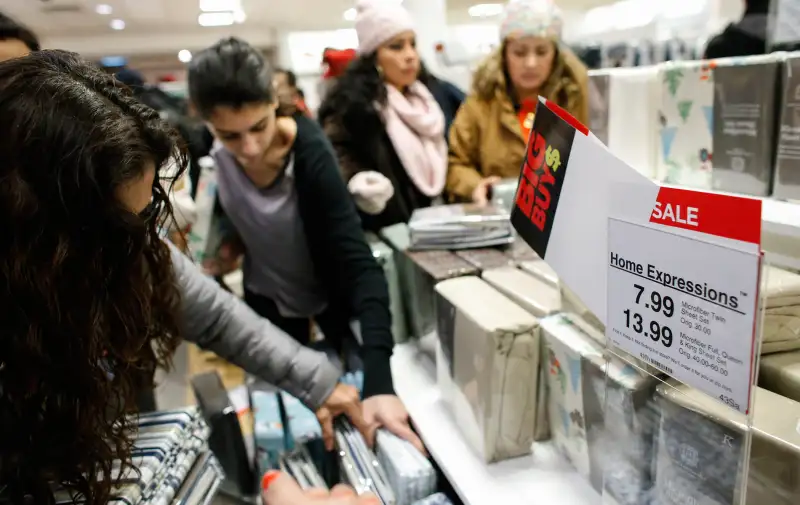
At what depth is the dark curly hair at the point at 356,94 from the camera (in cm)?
185

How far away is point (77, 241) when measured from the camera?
2.15 ft

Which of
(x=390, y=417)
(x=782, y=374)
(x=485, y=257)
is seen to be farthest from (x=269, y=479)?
(x=782, y=374)

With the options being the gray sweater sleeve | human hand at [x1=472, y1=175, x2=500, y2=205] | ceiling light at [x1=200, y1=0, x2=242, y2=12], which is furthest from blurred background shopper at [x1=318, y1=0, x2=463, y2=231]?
ceiling light at [x1=200, y1=0, x2=242, y2=12]

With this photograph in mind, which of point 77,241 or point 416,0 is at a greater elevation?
point 416,0

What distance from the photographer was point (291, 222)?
1.52 m

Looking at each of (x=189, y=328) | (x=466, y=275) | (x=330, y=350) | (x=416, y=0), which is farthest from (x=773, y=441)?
(x=416, y=0)

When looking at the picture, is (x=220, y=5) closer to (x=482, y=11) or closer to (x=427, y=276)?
(x=482, y=11)

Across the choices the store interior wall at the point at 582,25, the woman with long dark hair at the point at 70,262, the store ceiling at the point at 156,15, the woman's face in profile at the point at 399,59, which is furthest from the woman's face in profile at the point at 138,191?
the store ceiling at the point at 156,15

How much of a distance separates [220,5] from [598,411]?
6432 mm

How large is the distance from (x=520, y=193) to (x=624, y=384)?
30 cm

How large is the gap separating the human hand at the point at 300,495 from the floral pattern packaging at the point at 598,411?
295mm

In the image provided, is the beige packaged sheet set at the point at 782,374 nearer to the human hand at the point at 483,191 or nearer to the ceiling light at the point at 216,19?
the human hand at the point at 483,191

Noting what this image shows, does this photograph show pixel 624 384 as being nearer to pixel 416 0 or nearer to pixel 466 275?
pixel 466 275

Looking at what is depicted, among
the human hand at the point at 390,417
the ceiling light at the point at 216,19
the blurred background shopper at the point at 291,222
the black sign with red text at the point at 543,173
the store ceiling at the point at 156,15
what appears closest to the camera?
the black sign with red text at the point at 543,173
